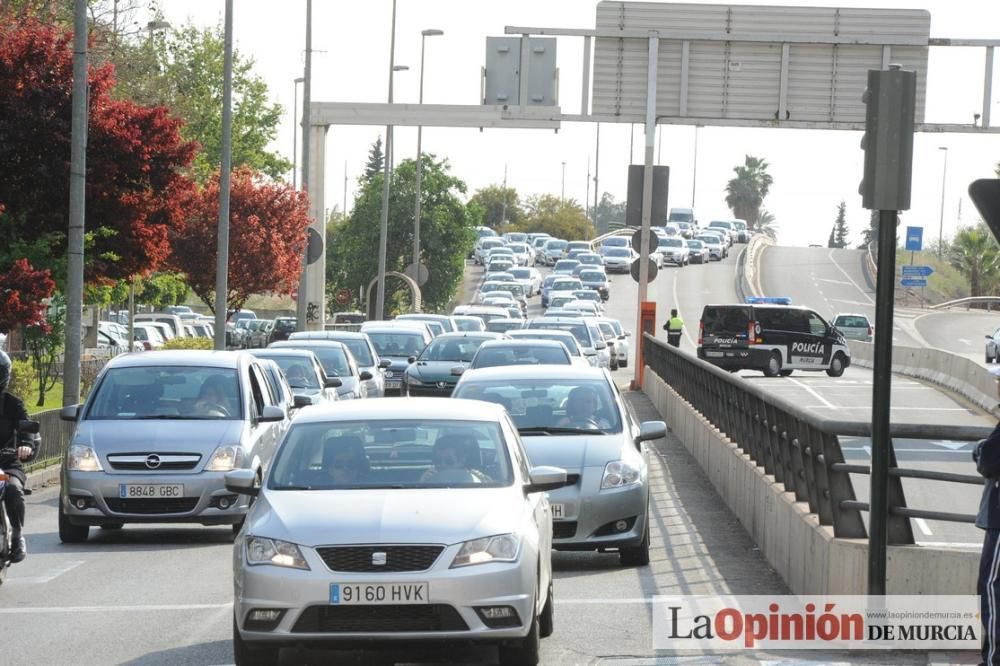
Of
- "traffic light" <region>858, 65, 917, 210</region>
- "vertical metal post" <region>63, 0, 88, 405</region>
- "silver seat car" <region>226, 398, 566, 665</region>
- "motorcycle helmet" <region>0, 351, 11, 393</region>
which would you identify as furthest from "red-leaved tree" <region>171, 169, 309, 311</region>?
"traffic light" <region>858, 65, 917, 210</region>

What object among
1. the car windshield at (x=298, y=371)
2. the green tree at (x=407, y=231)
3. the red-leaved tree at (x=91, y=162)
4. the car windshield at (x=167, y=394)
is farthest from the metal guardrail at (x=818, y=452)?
the green tree at (x=407, y=231)

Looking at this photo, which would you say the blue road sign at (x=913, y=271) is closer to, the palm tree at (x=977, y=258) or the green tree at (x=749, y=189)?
the palm tree at (x=977, y=258)

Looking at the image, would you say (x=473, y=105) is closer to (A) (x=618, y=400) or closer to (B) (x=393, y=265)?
(A) (x=618, y=400)

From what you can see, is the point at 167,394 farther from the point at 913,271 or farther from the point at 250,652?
the point at 913,271

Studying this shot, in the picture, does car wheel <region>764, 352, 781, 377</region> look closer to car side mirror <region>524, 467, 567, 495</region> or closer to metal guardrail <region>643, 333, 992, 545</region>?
metal guardrail <region>643, 333, 992, 545</region>

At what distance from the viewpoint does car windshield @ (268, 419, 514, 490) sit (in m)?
9.49

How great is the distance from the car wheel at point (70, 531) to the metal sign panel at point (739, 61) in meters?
24.8

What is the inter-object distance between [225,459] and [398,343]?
22.1 m

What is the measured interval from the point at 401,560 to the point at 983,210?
3.23m

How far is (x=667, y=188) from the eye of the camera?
37.4 meters

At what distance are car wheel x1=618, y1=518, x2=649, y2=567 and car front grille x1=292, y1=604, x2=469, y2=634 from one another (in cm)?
487

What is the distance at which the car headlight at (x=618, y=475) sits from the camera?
13.0m

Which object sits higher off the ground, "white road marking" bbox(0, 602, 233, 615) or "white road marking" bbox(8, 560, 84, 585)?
"white road marking" bbox(0, 602, 233, 615)

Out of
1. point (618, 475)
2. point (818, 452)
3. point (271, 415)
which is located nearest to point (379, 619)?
point (818, 452)
